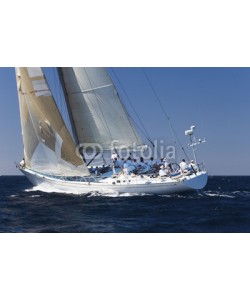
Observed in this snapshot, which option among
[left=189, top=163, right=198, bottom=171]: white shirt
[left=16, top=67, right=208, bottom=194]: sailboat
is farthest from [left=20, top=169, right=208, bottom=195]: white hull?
[left=189, top=163, right=198, bottom=171]: white shirt

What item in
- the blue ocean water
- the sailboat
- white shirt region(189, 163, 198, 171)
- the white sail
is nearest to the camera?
the blue ocean water

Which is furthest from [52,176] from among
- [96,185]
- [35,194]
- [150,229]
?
[150,229]

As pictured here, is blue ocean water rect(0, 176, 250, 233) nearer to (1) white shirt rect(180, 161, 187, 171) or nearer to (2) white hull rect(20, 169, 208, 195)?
(2) white hull rect(20, 169, 208, 195)

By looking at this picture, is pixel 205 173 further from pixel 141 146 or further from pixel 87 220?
pixel 87 220

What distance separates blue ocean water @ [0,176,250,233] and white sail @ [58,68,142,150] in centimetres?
443

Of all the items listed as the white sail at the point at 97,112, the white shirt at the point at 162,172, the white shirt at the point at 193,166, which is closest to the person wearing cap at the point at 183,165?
the white shirt at the point at 193,166

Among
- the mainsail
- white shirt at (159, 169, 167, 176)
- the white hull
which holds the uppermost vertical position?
the mainsail

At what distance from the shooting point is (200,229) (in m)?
9.91

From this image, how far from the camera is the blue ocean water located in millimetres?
10320

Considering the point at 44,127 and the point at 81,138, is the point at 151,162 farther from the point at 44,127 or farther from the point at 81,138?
the point at 44,127

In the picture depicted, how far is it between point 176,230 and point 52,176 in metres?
10.9

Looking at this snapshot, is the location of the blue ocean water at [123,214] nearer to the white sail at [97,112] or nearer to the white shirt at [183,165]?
the white shirt at [183,165]

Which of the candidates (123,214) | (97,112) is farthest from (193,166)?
(123,214)

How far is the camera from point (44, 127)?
1797cm
